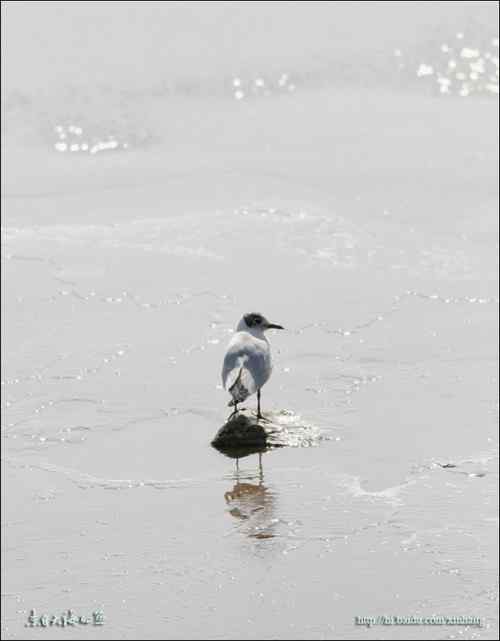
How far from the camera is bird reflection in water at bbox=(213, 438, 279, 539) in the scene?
700 centimetres

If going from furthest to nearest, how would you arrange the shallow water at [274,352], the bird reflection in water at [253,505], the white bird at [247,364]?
the white bird at [247,364] < the bird reflection in water at [253,505] < the shallow water at [274,352]

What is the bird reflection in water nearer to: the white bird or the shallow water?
the shallow water

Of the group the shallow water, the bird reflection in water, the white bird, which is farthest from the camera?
the white bird

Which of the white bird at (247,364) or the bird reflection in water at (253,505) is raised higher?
the white bird at (247,364)

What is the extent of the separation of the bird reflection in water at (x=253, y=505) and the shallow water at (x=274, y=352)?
0.02m

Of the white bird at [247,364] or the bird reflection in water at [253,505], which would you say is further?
the white bird at [247,364]

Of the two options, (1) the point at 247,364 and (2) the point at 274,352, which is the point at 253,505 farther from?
(2) the point at 274,352

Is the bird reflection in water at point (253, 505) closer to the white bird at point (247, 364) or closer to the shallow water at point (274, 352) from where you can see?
the shallow water at point (274, 352)

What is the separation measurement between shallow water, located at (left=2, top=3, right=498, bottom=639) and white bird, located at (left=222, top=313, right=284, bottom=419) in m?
0.40

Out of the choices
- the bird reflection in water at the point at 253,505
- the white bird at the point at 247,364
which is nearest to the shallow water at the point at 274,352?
the bird reflection in water at the point at 253,505

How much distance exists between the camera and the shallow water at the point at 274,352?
635 cm

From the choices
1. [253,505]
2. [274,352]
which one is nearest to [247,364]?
[253,505]

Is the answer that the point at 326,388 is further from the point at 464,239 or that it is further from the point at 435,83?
the point at 435,83

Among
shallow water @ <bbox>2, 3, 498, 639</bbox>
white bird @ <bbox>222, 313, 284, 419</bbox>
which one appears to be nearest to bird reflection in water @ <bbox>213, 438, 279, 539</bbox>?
shallow water @ <bbox>2, 3, 498, 639</bbox>
